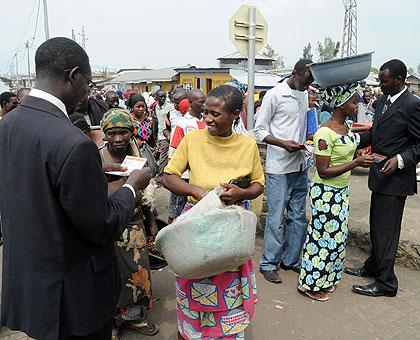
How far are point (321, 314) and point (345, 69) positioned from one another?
→ 6.48 ft

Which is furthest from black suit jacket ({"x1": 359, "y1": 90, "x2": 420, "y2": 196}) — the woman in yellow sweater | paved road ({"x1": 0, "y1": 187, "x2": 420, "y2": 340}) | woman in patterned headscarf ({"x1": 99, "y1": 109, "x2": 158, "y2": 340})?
woman in patterned headscarf ({"x1": 99, "y1": 109, "x2": 158, "y2": 340})

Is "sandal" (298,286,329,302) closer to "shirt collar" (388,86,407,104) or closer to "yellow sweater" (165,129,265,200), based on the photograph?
"yellow sweater" (165,129,265,200)

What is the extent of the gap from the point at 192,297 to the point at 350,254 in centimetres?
275

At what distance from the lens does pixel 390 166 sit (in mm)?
3068

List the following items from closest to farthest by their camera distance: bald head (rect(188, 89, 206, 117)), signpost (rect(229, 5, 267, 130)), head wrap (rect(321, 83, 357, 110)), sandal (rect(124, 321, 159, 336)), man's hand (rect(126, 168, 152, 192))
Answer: man's hand (rect(126, 168, 152, 192)) < sandal (rect(124, 321, 159, 336)) < head wrap (rect(321, 83, 357, 110)) < bald head (rect(188, 89, 206, 117)) < signpost (rect(229, 5, 267, 130))

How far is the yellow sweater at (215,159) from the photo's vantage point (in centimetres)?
213

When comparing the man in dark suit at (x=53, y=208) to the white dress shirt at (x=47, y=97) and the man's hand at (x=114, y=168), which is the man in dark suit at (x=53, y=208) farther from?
the man's hand at (x=114, y=168)

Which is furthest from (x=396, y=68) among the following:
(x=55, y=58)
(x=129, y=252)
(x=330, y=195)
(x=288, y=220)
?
(x=55, y=58)

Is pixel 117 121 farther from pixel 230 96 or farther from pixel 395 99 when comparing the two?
pixel 395 99

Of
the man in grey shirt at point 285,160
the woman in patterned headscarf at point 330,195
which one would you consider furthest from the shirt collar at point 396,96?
the man in grey shirt at point 285,160

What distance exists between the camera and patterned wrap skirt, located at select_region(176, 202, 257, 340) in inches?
84.1

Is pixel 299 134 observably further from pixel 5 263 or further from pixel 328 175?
pixel 5 263

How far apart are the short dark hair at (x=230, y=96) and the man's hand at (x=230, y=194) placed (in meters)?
0.44

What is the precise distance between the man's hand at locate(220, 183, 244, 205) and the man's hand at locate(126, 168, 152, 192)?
0.40 meters
